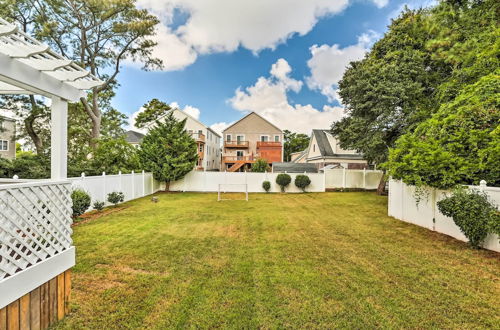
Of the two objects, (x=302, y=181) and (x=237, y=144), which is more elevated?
(x=237, y=144)

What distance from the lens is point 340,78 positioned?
15.3 m

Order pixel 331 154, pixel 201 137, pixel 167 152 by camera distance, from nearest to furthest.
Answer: pixel 167 152, pixel 331 154, pixel 201 137

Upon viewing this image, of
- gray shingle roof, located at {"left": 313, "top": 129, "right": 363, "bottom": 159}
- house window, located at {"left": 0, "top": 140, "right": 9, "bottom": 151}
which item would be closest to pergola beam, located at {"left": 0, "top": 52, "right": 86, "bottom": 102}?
gray shingle roof, located at {"left": 313, "top": 129, "right": 363, "bottom": 159}

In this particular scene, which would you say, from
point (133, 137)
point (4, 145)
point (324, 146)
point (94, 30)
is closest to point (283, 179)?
point (324, 146)

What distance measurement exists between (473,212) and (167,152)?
49.6 ft

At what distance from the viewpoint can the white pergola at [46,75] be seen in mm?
2160

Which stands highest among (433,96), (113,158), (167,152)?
(433,96)

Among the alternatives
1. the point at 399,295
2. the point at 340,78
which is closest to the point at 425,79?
the point at 340,78

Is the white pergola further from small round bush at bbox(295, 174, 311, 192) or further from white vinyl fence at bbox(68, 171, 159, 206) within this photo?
small round bush at bbox(295, 174, 311, 192)

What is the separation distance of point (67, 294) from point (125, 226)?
14.0ft

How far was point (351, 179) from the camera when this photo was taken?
58.4 feet

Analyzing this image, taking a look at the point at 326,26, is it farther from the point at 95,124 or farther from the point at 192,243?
the point at 95,124

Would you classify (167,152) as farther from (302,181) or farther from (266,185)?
(302,181)

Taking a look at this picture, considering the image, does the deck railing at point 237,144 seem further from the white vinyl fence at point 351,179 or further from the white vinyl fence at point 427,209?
the white vinyl fence at point 427,209
